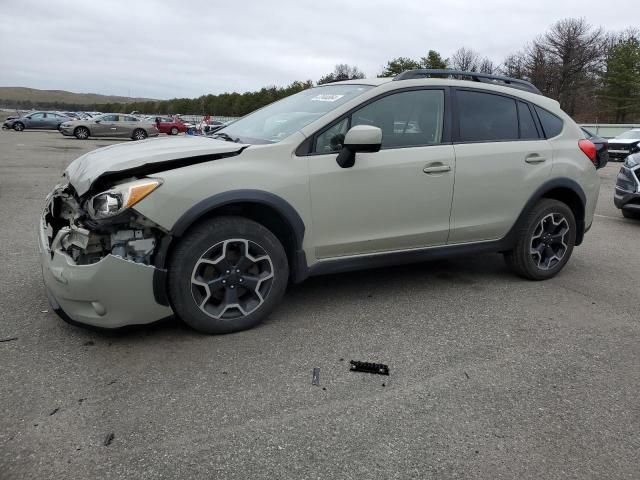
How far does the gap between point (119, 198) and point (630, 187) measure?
752 centimetres

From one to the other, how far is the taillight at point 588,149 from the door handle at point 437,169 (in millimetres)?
1648

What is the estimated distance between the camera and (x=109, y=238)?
3109mm

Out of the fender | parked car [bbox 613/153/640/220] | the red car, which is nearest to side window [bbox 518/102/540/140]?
the fender

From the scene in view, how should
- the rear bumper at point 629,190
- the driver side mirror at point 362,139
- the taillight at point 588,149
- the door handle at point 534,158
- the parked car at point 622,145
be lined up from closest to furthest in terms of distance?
the driver side mirror at point 362,139 < the door handle at point 534,158 < the taillight at point 588,149 < the rear bumper at point 629,190 < the parked car at point 622,145

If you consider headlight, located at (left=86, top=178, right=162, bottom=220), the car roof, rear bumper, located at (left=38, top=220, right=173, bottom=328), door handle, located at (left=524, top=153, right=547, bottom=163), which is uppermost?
the car roof

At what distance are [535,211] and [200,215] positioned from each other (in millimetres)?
2952

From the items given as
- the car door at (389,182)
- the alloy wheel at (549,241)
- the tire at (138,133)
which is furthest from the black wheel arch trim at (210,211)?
the tire at (138,133)

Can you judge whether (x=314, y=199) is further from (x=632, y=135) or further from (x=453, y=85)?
(x=632, y=135)

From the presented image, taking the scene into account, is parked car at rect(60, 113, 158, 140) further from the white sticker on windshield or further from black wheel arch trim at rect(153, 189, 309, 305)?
black wheel arch trim at rect(153, 189, 309, 305)

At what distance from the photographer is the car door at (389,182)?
3582mm

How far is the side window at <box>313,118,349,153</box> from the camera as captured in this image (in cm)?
358

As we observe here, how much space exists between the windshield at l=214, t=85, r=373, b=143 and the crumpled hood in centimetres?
Result: 32

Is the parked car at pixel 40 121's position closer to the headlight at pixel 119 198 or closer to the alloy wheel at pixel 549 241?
the headlight at pixel 119 198

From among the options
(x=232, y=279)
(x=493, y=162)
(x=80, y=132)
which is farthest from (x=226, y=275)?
(x=80, y=132)
